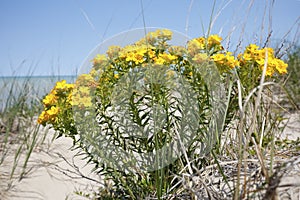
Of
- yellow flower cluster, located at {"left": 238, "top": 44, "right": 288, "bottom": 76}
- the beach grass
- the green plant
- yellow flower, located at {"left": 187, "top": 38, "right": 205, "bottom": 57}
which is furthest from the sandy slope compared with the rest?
yellow flower cluster, located at {"left": 238, "top": 44, "right": 288, "bottom": 76}

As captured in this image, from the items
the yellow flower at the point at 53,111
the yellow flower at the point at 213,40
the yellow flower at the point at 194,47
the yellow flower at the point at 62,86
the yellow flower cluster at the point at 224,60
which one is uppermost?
the yellow flower at the point at 213,40

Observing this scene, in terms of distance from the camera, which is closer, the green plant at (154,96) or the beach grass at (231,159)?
the beach grass at (231,159)

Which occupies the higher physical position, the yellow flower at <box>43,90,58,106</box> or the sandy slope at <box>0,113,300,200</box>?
the yellow flower at <box>43,90,58,106</box>

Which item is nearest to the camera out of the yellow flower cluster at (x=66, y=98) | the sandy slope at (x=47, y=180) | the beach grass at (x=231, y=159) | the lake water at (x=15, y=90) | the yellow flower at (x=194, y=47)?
the beach grass at (x=231, y=159)

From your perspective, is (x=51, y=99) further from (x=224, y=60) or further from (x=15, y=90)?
(x=15, y=90)

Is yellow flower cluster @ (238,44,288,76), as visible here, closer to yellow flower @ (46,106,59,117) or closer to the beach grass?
the beach grass

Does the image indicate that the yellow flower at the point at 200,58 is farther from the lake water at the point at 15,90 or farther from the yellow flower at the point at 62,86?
the lake water at the point at 15,90

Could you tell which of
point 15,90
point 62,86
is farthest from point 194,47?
point 15,90

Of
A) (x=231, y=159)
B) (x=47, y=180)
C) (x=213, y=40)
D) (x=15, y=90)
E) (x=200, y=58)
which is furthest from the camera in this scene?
(x=15, y=90)

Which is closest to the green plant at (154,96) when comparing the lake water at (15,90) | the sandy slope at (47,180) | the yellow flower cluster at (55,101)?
the yellow flower cluster at (55,101)

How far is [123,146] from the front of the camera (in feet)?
6.11

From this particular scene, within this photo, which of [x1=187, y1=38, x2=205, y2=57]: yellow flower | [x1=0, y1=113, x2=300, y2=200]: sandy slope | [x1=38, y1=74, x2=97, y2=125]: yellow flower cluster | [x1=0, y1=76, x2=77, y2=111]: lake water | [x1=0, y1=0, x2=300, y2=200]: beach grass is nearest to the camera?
[x1=0, y1=0, x2=300, y2=200]: beach grass

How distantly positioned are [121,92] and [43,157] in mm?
1725

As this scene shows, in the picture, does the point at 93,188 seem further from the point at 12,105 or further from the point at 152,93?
the point at 12,105
